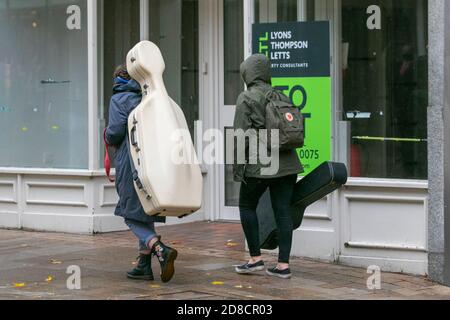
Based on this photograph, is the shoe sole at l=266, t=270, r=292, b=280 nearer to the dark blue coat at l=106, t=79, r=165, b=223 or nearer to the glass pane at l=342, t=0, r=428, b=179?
the dark blue coat at l=106, t=79, r=165, b=223

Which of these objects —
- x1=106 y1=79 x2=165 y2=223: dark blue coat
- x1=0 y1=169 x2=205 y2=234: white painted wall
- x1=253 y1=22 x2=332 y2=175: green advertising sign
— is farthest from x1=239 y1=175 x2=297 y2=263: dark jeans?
x1=0 y1=169 x2=205 y2=234: white painted wall

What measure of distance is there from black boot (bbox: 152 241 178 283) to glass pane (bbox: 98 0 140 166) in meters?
3.77

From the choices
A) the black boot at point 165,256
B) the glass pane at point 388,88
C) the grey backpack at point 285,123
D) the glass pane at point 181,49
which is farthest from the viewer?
the glass pane at point 181,49

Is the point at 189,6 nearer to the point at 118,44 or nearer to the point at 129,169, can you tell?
the point at 118,44

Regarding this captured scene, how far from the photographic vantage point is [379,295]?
734 centimetres

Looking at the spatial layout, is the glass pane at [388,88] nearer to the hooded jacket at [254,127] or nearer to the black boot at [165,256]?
the hooded jacket at [254,127]

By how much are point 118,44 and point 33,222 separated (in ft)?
8.52

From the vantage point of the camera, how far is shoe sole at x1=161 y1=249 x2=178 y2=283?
24.1 ft

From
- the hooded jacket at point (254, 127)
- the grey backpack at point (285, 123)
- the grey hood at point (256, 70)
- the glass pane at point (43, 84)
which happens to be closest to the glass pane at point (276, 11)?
the grey hood at point (256, 70)

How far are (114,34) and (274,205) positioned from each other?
14.6ft

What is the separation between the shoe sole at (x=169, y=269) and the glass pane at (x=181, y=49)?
14.7 feet

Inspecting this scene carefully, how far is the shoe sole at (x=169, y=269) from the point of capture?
7359 mm

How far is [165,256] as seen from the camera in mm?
7355

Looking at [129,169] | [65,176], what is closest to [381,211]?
[129,169]
